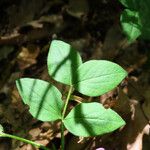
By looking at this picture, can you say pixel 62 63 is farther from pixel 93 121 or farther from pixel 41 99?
pixel 93 121

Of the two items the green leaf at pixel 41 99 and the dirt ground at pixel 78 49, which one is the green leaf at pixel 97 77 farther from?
the dirt ground at pixel 78 49

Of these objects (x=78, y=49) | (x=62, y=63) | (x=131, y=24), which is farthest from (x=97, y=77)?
(x=78, y=49)

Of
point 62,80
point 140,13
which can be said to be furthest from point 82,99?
point 140,13

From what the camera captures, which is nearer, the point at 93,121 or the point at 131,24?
the point at 93,121

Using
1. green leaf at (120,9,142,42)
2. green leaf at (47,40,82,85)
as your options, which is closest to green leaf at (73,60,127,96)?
green leaf at (47,40,82,85)

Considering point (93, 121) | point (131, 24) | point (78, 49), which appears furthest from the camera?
point (78, 49)

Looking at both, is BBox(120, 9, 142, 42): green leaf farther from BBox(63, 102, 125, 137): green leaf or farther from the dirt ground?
BBox(63, 102, 125, 137): green leaf
